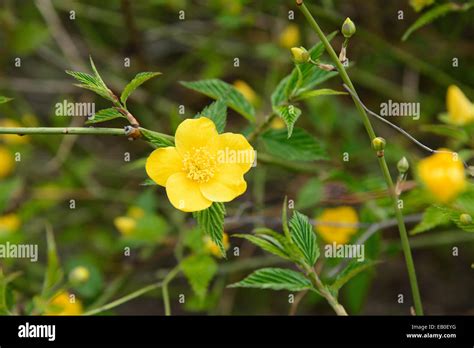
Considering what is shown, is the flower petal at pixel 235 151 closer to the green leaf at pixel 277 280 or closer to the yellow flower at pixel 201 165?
the yellow flower at pixel 201 165

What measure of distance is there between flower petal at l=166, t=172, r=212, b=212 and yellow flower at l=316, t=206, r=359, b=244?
18.0 inches

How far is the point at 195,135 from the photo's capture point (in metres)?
0.81

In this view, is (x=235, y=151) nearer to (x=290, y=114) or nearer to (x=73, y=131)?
(x=290, y=114)

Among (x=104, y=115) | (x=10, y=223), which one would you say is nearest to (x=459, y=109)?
(x=104, y=115)

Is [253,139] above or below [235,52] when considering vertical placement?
below

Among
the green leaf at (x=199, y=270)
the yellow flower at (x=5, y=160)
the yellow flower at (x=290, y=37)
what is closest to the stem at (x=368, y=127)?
the green leaf at (x=199, y=270)

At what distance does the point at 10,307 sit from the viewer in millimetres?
942

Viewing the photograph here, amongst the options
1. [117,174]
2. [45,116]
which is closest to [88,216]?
[117,174]

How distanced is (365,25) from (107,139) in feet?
2.89

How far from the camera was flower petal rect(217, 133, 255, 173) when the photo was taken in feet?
2.59

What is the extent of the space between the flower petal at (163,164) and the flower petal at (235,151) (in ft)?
0.18

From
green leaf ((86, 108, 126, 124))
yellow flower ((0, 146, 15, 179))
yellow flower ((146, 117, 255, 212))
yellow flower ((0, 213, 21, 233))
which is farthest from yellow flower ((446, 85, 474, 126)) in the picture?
yellow flower ((0, 146, 15, 179))

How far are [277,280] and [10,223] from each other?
783 millimetres

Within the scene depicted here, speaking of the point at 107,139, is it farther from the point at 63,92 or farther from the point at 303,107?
the point at 303,107
